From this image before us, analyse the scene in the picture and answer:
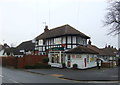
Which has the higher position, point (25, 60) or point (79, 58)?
point (79, 58)

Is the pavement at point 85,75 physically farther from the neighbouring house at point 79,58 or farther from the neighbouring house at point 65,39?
the neighbouring house at point 65,39

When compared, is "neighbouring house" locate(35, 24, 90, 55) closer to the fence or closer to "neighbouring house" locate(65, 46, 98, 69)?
"neighbouring house" locate(65, 46, 98, 69)

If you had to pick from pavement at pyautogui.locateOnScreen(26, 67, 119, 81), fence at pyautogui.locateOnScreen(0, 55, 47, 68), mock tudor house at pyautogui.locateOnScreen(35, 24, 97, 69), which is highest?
mock tudor house at pyautogui.locateOnScreen(35, 24, 97, 69)

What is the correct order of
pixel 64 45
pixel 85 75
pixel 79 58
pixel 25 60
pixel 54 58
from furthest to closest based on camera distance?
1. pixel 54 58
2. pixel 64 45
3. pixel 25 60
4. pixel 79 58
5. pixel 85 75

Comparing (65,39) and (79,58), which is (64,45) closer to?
(65,39)

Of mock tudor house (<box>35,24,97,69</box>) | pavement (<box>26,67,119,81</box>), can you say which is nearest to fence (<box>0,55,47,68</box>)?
mock tudor house (<box>35,24,97,69</box>)

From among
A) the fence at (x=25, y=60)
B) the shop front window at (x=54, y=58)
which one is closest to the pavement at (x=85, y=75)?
the shop front window at (x=54, y=58)

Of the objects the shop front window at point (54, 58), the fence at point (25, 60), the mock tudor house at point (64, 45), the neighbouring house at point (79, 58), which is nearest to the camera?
the neighbouring house at point (79, 58)

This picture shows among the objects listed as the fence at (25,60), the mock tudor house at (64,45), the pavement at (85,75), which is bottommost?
the pavement at (85,75)

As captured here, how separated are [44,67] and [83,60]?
22.3 ft

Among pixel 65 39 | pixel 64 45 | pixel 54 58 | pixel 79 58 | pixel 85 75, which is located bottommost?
pixel 85 75

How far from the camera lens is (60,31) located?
34375mm

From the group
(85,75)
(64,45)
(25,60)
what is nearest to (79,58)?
(64,45)

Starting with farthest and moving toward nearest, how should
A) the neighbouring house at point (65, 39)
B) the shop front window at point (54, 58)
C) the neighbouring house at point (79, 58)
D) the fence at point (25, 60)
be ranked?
the neighbouring house at point (65, 39) → the shop front window at point (54, 58) → the fence at point (25, 60) → the neighbouring house at point (79, 58)
